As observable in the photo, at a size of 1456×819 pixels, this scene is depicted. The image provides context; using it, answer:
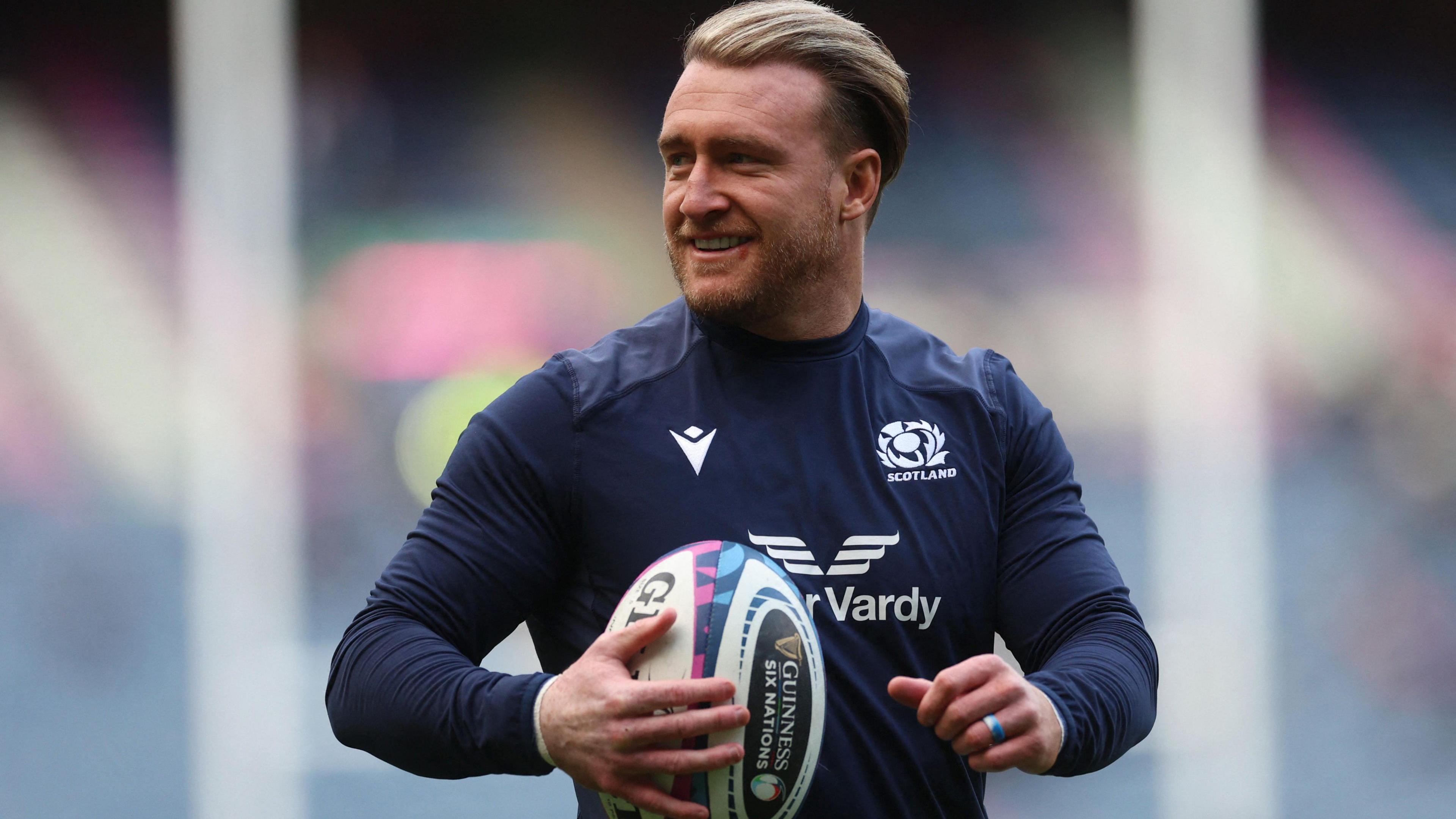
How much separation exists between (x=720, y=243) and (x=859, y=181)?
0.30 m

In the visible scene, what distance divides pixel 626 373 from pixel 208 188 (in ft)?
10.1

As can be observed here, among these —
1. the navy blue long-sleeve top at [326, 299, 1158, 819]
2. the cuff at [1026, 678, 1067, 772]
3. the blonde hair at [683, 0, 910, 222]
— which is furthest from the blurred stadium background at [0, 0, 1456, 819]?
the cuff at [1026, 678, 1067, 772]

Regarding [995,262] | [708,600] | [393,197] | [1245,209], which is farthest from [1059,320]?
[708,600]

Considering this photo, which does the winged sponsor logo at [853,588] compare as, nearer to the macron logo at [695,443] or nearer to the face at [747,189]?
the macron logo at [695,443]

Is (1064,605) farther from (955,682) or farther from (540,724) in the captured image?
(540,724)

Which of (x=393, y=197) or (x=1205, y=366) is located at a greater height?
(x=393, y=197)

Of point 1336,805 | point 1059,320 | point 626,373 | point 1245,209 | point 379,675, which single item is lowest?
point 1336,805

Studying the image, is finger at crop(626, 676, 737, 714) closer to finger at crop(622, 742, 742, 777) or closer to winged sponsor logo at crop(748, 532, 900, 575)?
finger at crop(622, 742, 742, 777)

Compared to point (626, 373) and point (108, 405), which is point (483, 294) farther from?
point (626, 373)

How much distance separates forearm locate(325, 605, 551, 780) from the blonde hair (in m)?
0.99

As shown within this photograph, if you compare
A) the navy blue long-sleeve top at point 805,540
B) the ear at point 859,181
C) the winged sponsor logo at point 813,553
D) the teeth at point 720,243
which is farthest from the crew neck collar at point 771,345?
the winged sponsor logo at point 813,553

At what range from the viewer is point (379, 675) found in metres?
1.76

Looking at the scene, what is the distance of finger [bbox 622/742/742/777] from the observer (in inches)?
61.0

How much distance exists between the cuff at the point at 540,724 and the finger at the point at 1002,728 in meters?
0.51
